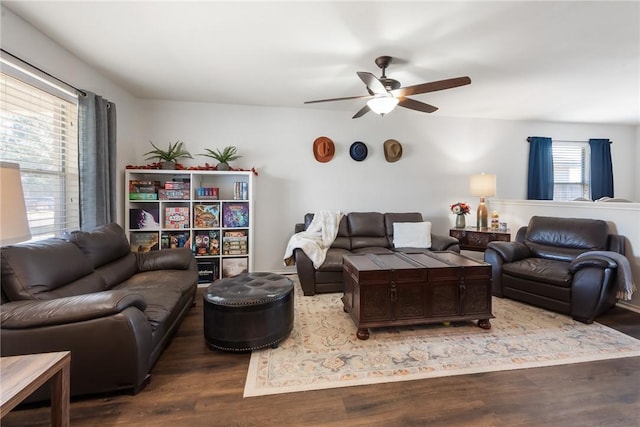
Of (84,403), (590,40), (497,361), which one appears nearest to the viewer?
(84,403)

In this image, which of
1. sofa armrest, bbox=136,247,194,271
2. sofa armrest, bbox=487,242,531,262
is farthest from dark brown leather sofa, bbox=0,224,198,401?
sofa armrest, bbox=487,242,531,262

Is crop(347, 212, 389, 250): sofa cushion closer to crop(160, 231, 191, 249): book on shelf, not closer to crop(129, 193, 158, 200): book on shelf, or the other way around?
crop(160, 231, 191, 249): book on shelf

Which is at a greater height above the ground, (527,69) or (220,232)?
(527,69)

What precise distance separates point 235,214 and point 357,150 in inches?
84.3

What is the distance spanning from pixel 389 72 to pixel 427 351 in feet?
9.08

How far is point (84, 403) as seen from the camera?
1650 millimetres

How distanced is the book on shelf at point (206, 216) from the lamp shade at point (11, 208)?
274 centimetres

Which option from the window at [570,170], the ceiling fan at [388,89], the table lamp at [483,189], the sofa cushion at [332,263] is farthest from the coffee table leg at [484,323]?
the window at [570,170]

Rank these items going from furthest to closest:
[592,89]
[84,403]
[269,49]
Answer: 1. [592,89]
2. [269,49]
3. [84,403]

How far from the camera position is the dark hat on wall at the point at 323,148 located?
445cm

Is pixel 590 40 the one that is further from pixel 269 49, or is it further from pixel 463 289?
pixel 269 49

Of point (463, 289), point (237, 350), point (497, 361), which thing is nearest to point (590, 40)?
point (463, 289)

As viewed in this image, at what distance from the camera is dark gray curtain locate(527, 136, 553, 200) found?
5.07 m

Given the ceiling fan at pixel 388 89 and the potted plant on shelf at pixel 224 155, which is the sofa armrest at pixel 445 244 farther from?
the potted plant on shelf at pixel 224 155
